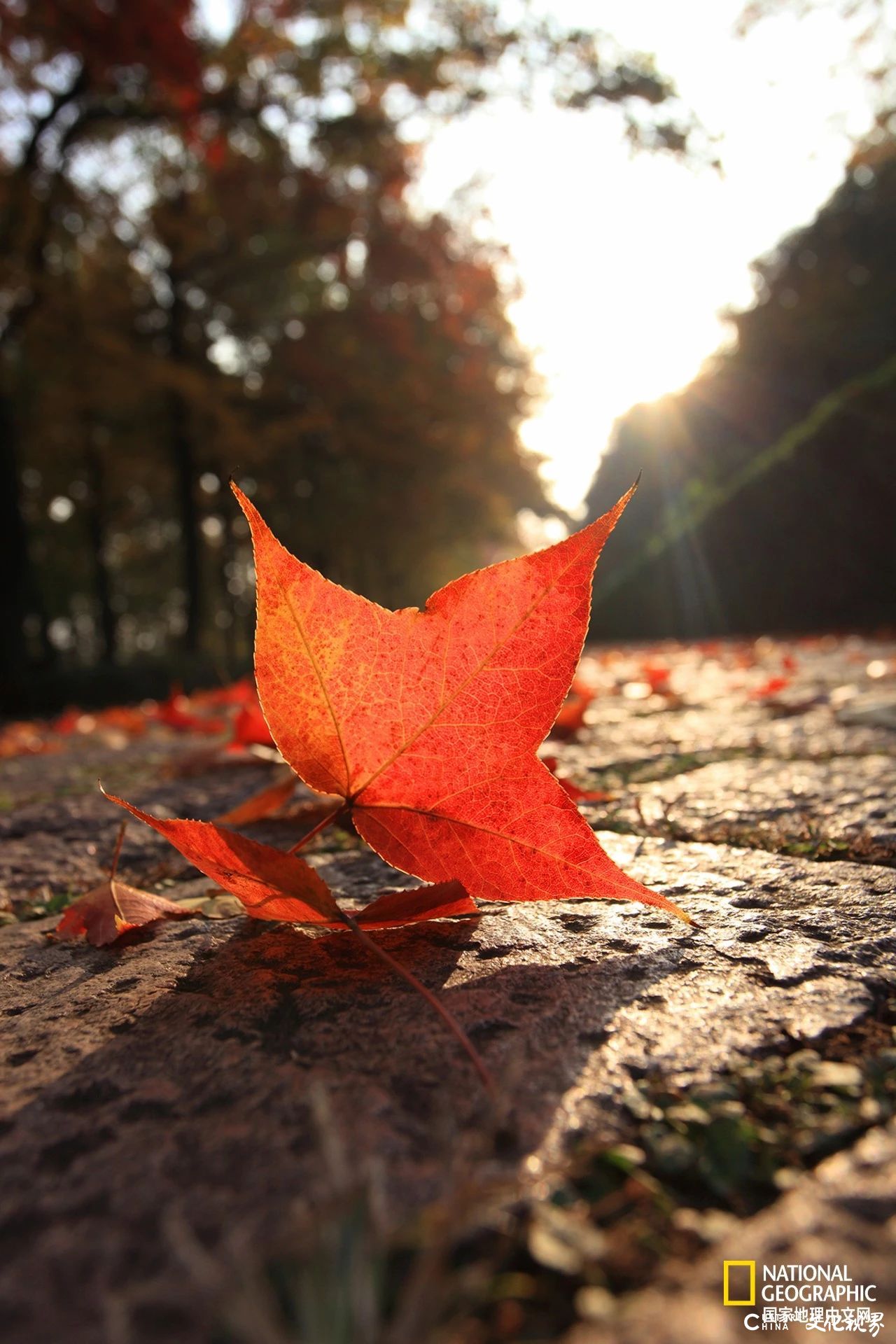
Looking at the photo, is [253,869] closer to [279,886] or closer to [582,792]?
[279,886]

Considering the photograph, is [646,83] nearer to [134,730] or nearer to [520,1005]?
[134,730]

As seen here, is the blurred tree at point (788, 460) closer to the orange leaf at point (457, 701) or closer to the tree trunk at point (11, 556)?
the tree trunk at point (11, 556)

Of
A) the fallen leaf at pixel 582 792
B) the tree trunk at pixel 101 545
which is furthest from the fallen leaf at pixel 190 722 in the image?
the tree trunk at pixel 101 545

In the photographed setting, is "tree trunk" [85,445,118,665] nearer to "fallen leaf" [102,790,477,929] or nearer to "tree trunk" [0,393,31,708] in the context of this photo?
"tree trunk" [0,393,31,708]

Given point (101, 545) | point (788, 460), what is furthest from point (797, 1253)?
point (101, 545)

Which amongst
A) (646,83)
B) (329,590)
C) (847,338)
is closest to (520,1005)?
(329,590)

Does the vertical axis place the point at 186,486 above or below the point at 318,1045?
above
